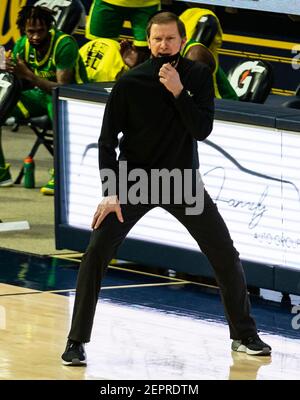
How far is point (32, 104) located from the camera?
42.8 ft

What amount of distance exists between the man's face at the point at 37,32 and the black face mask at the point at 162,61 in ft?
16.3

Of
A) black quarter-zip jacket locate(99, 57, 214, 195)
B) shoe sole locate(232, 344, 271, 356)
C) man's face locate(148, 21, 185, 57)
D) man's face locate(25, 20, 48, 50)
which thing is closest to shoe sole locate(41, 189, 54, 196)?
man's face locate(25, 20, 48, 50)

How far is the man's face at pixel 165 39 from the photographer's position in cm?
737

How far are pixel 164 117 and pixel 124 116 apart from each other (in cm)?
20

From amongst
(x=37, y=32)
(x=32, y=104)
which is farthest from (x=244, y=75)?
(x=32, y=104)

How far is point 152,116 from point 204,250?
0.75 metres

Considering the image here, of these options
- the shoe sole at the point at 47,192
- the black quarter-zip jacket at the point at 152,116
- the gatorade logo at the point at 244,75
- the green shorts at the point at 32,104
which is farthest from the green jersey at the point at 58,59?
the black quarter-zip jacket at the point at 152,116

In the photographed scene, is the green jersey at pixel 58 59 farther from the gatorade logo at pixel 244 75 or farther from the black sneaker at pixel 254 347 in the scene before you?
the black sneaker at pixel 254 347

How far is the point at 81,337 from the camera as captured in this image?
24.7ft

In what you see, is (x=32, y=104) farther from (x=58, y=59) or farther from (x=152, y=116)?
(x=152, y=116)

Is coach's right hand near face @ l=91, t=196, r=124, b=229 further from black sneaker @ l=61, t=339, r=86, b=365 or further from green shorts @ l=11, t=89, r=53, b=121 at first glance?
green shorts @ l=11, t=89, r=53, b=121

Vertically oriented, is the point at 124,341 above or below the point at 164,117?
below

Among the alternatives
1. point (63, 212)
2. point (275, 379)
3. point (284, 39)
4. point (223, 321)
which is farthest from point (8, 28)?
point (275, 379)
